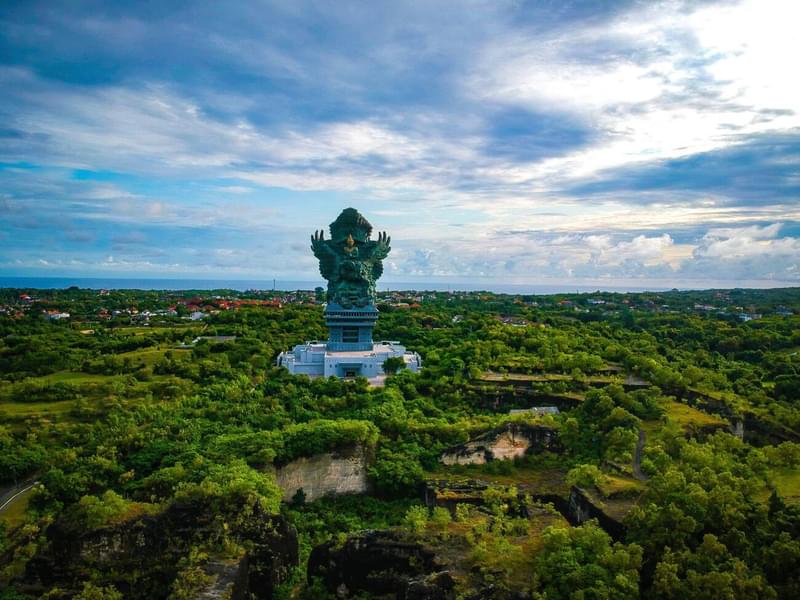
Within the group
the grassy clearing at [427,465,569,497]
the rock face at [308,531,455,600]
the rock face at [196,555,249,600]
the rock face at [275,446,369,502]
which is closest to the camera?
the rock face at [196,555,249,600]

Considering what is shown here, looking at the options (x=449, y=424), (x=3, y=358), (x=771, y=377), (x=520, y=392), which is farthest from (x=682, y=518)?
(x=3, y=358)

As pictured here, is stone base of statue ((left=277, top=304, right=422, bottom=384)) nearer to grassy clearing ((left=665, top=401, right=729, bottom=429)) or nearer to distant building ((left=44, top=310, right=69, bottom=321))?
grassy clearing ((left=665, top=401, right=729, bottom=429))

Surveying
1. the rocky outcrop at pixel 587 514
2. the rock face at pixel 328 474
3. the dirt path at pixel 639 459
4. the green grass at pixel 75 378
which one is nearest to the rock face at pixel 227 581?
the rock face at pixel 328 474

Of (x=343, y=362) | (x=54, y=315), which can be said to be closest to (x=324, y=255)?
(x=343, y=362)

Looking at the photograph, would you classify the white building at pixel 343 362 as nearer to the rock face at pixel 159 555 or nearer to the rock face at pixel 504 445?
the rock face at pixel 504 445

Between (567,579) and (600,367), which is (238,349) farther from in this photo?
(567,579)

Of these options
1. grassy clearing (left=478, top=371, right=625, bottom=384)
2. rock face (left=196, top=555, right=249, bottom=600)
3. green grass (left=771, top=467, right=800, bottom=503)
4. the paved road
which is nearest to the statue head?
grassy clearing (left=478, top=371, right=625, bottom=384)

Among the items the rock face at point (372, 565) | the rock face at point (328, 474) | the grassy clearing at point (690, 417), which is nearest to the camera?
the rock face at point (372, 565)
